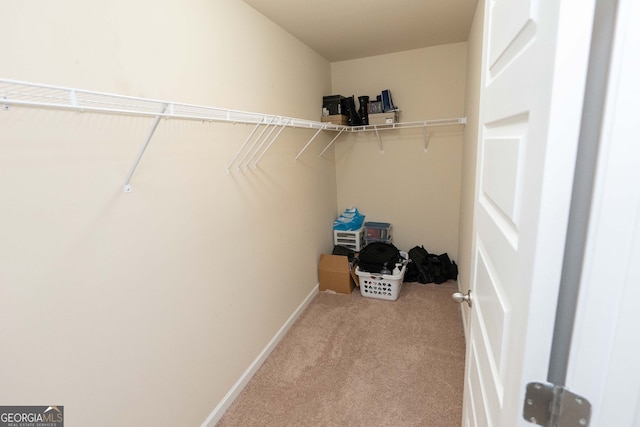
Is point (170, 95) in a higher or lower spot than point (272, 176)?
higher

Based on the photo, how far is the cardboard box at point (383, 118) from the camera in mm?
3033

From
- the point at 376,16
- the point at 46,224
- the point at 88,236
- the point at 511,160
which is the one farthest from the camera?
the point at 376,16

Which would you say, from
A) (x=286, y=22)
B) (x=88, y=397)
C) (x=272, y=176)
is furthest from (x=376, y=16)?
(x=88, y=397)

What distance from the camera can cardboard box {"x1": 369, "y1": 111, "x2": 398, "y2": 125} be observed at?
303 cm

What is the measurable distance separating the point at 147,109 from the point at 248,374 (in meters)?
1.67

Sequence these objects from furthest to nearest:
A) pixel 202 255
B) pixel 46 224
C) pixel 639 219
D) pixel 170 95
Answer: pixel 202 255 → pixel 170 95 → pixel 46 224 → pixel 639 219

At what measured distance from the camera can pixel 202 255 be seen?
5.30ft

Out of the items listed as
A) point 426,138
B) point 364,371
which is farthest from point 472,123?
point 364,371

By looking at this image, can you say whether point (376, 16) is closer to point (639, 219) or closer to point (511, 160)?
point (511, 160)

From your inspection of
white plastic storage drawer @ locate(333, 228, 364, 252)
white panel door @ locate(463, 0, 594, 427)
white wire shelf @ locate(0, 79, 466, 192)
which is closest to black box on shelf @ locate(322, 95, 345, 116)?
white wire shelf @ locate(0, 79, 466, 192)

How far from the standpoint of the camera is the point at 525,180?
0.49 meters

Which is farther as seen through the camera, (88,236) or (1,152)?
(88,236)

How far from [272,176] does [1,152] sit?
1485 millimetres

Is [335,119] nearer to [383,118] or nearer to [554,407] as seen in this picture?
[383,118]
